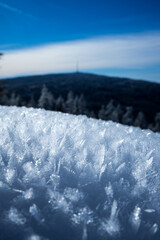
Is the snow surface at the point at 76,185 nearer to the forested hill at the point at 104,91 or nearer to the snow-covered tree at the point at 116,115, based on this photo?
the snow-covered tree at the point at 116,115

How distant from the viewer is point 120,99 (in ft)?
482

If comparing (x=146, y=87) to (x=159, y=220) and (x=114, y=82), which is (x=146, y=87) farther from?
(x=159, y=220)

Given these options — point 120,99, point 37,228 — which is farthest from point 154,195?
point 120,99

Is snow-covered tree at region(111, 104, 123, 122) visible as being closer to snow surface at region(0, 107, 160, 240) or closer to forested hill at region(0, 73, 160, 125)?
snow surface at region(0, 107, 160, 240)

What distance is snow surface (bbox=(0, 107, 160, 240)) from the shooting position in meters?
0.79

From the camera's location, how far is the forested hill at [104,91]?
130750mm

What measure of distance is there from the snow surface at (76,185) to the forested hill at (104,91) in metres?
111

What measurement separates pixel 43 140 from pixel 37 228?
0.52 metres

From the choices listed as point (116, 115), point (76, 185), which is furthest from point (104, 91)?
point (76, 185)

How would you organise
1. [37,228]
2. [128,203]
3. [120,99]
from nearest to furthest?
[37,228] < [128,203] < [120,99]

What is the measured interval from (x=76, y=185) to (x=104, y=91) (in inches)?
6465

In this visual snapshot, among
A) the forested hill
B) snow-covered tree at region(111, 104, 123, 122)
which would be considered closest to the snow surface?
snow-covered tree at region(111, 104, 123, 122)

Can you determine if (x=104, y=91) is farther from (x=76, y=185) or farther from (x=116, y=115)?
(x=76, y=185)

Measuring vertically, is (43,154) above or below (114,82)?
below
